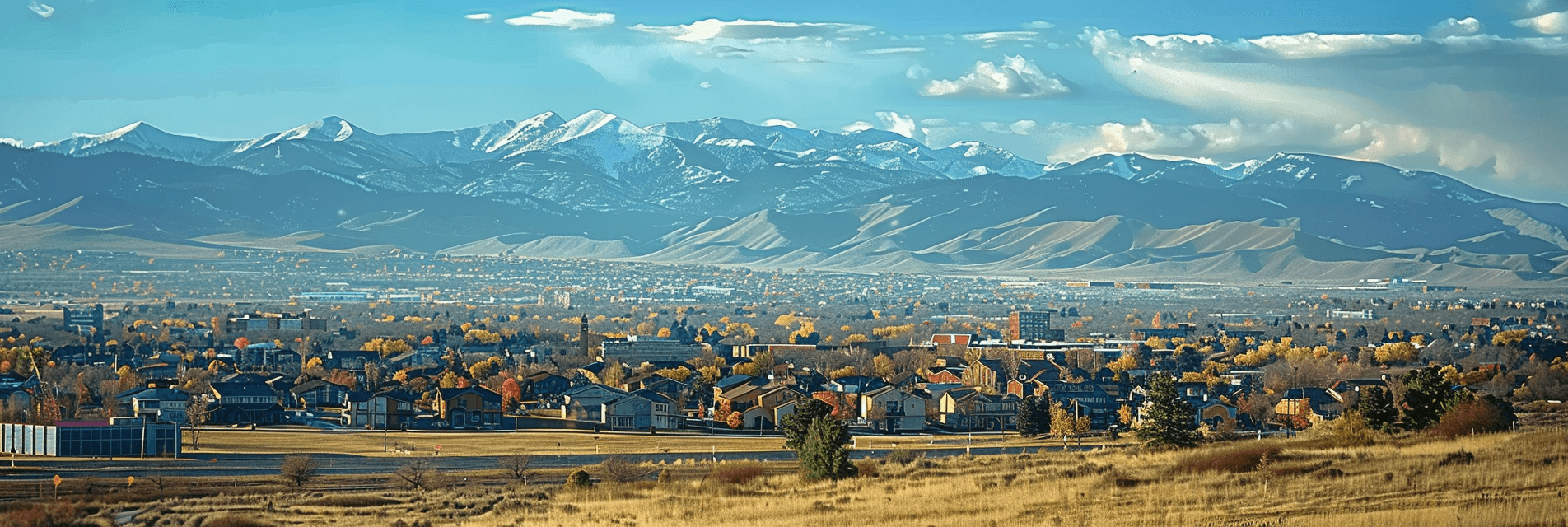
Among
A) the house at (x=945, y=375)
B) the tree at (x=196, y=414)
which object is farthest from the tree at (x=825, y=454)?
the house at (x=945, y=375)

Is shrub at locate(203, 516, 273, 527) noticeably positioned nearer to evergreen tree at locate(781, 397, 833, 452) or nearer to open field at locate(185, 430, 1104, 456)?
evergreen tree at locate(781, 397, 833, 452)

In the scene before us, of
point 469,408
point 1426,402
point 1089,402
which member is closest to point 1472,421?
point 1426,402

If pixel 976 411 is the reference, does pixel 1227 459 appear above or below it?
above

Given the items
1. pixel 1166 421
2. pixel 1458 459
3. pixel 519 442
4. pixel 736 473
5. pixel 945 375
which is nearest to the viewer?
pixel 1458 459

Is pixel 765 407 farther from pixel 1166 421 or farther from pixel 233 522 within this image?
pixel 233 522

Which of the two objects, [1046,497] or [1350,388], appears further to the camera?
[1350,388]

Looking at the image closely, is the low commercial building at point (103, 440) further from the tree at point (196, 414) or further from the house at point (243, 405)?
the house at point (243, 405)
